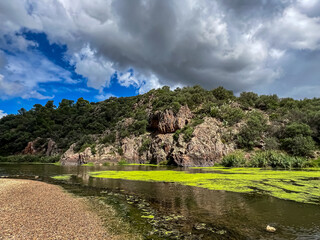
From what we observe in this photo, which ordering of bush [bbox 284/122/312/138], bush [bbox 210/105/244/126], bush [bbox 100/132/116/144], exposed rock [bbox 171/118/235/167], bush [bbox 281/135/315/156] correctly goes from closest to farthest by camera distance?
1. bush [bbox 281/135/315/156]
2. bush [bbox 284/122/312/138]
3. exposed rock [bbox 171/118/235/167]
4. bush [bbox 210/105/244/126]
5. bush [bbox 100/132/116/144]

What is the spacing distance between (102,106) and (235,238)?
102122 mm

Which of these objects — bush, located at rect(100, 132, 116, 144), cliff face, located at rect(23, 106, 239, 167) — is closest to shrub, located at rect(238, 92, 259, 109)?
cliff face, located at rect(23, 106, 239, 167)

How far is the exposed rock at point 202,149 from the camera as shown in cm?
5109

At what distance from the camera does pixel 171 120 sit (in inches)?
2635

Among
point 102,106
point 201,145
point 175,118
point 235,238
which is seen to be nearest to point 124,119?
point 102,106

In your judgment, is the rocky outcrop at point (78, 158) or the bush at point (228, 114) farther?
the bush at point (228, 114)

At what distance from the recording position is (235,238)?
26.3 feet

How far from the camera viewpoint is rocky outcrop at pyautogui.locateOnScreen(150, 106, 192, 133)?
66375 millimetres

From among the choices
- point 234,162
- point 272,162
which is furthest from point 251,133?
point 272,162

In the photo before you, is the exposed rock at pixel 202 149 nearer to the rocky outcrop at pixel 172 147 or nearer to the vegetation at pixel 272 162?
the rocky outcrop at pixel 172 147

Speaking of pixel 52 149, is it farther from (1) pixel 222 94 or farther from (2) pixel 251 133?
(1) pixel 222 94

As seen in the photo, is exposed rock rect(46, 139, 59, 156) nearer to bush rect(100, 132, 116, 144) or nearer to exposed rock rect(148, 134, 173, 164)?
bush rect(100, 132, 116, 144)

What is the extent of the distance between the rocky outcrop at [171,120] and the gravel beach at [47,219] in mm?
53756

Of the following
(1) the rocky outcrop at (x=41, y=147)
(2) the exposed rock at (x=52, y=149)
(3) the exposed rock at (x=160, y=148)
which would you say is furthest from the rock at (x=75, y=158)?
(3) the exposed rock at (x=160, y=148)
